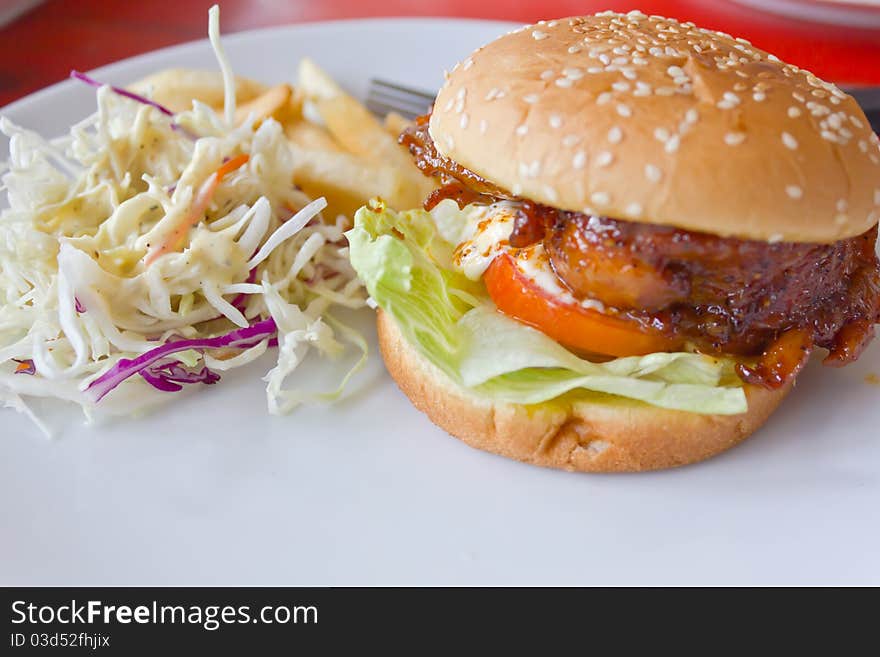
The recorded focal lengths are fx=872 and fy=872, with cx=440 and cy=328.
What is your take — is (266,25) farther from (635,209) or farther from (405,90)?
(635,209)

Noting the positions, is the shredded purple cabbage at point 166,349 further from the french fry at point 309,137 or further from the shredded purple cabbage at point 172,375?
the french fry at point 309,137

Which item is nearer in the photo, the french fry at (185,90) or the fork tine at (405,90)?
the french fry at (185,90)

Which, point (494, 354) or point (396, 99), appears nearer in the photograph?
point (494, 354)

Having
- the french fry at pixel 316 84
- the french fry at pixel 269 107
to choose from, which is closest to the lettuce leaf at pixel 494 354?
the french fry at pixel 269 107

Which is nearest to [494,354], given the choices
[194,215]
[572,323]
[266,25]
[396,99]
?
[572,323]

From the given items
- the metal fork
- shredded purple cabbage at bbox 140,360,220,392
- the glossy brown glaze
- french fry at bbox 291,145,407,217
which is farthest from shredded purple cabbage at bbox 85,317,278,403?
the metal fork
